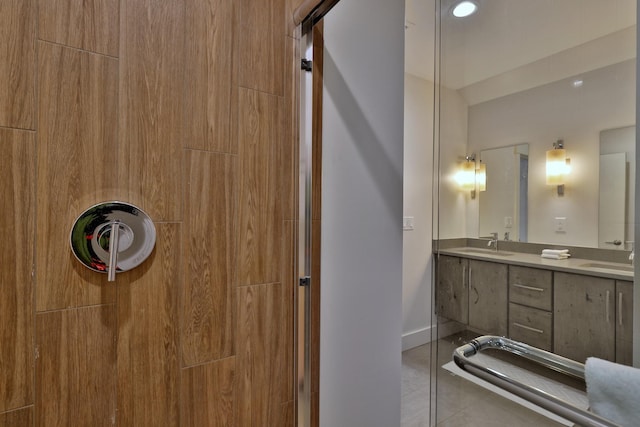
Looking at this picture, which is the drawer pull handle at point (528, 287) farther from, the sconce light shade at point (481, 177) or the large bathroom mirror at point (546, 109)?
the sconce light shade at point (481, 177)

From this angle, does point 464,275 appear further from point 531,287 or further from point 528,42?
point 528,42

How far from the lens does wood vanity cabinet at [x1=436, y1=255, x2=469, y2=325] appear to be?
1.13 m

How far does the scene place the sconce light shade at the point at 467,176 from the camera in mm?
1109

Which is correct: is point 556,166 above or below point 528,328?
above

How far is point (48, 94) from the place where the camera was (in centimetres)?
73

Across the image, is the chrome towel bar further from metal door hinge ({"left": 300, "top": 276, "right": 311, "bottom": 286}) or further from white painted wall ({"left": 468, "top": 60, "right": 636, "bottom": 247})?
metal door hinge ({"left": 300, "top": 276, "right": 311, "bottom": 286})

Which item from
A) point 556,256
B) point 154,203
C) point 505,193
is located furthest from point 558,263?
point 154,203

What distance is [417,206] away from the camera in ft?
9.32

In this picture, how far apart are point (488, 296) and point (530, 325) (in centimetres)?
15

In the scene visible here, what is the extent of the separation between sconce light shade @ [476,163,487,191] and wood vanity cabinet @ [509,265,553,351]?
28 cm

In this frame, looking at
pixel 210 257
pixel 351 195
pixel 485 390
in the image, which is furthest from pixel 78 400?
pixel 485 390

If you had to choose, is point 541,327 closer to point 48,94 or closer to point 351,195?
point 351,195

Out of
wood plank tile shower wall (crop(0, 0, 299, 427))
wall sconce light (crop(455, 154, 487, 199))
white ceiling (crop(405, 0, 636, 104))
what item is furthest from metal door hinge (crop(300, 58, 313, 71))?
wall sconce light (crop(455, 154, 487, 199))

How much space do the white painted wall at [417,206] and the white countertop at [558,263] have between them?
171cm
